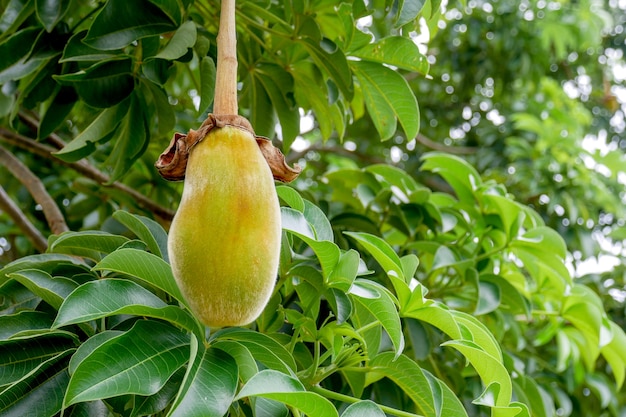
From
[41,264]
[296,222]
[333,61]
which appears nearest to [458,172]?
[333,61]

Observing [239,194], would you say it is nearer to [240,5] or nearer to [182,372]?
[182,372]

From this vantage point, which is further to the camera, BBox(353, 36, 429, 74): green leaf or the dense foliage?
BBox(353, 36, 429, 74): green leaf

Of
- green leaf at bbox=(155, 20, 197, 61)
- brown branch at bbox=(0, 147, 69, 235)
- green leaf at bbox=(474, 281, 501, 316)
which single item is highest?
green leaf at bbox=(155, 20, 197, 61)

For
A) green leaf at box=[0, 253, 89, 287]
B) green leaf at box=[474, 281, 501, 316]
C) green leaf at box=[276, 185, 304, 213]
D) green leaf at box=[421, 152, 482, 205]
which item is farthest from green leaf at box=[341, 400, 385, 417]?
green leaf at box=[421, 152, 482, 205]

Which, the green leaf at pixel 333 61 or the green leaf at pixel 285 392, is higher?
the green leaf at pixel 333 61

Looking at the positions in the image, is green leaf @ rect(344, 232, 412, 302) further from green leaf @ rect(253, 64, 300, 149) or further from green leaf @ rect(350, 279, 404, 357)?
green leaf @ rect(253, 64, 300, 149)

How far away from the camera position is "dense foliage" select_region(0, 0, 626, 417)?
0.60 metres

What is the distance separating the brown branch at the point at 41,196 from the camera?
1.15 m

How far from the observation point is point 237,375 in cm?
58

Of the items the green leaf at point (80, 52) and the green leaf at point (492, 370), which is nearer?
the green leaf at point (492, 370)

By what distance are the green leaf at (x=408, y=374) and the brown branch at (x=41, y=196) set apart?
63 centimetres

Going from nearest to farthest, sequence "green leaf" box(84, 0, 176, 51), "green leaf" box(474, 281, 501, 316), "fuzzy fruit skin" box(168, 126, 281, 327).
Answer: "fuzzy fruit skin" box(168, 126, 281, 327)
"green leaf" box(84, 0, 176, 51)
"green leaf" box(474, 281, 501, 316)

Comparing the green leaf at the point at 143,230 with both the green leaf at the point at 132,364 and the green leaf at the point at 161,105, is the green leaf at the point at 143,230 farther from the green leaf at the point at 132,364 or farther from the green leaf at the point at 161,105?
the green leaf at the point at 161,105

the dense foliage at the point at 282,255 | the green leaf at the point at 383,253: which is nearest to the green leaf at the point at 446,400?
the dense foliage at the point at 282,255
